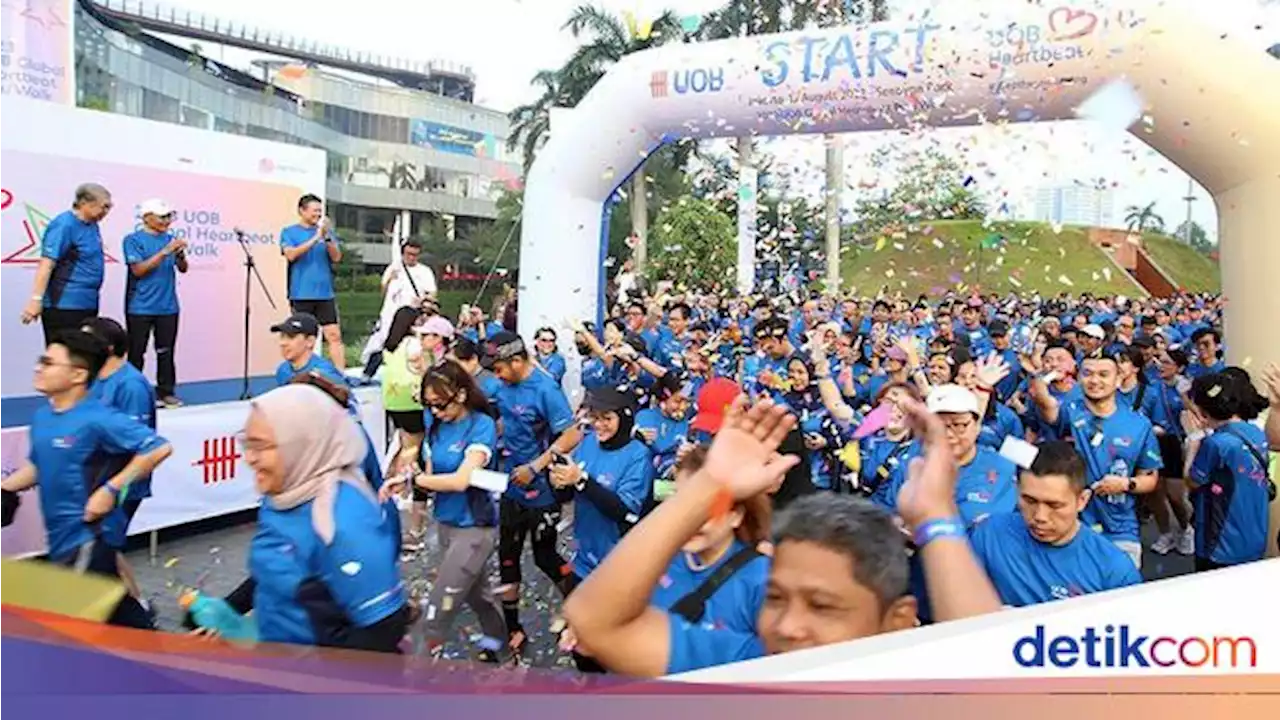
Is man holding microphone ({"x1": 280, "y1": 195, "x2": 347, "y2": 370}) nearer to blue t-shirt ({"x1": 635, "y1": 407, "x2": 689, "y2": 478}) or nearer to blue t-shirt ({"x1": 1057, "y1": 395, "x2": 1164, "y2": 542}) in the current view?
blue t-shirt ({"x1": 635, "y1": 407, "x2": 689, "y2": 478})

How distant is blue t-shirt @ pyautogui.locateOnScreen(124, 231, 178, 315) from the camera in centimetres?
721

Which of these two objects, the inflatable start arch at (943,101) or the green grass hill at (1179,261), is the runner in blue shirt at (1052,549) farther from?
the green grass hill at (1179,261)

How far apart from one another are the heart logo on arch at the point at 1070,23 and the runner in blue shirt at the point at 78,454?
576 cm

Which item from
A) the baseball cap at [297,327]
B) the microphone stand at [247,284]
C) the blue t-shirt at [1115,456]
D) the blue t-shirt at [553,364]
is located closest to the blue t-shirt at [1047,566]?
the blue t-shirt at [1115,456]

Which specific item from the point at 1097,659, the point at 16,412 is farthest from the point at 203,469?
the point at 1097,659

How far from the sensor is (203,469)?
6691 mm

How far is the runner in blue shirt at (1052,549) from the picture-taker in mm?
2859

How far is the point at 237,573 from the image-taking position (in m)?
6.03

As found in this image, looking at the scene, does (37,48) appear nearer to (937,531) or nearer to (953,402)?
(953,402)

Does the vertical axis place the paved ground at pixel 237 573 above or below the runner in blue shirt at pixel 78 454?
below

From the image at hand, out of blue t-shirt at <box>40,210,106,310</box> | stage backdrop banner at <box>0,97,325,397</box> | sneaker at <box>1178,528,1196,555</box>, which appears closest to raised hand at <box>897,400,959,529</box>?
sneaker at <box>1178,528,1196,555</box>

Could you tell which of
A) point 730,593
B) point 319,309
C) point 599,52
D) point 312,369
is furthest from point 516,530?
point 599,52

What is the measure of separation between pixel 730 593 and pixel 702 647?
0.41 meters

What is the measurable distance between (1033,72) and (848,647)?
20.2 feet
